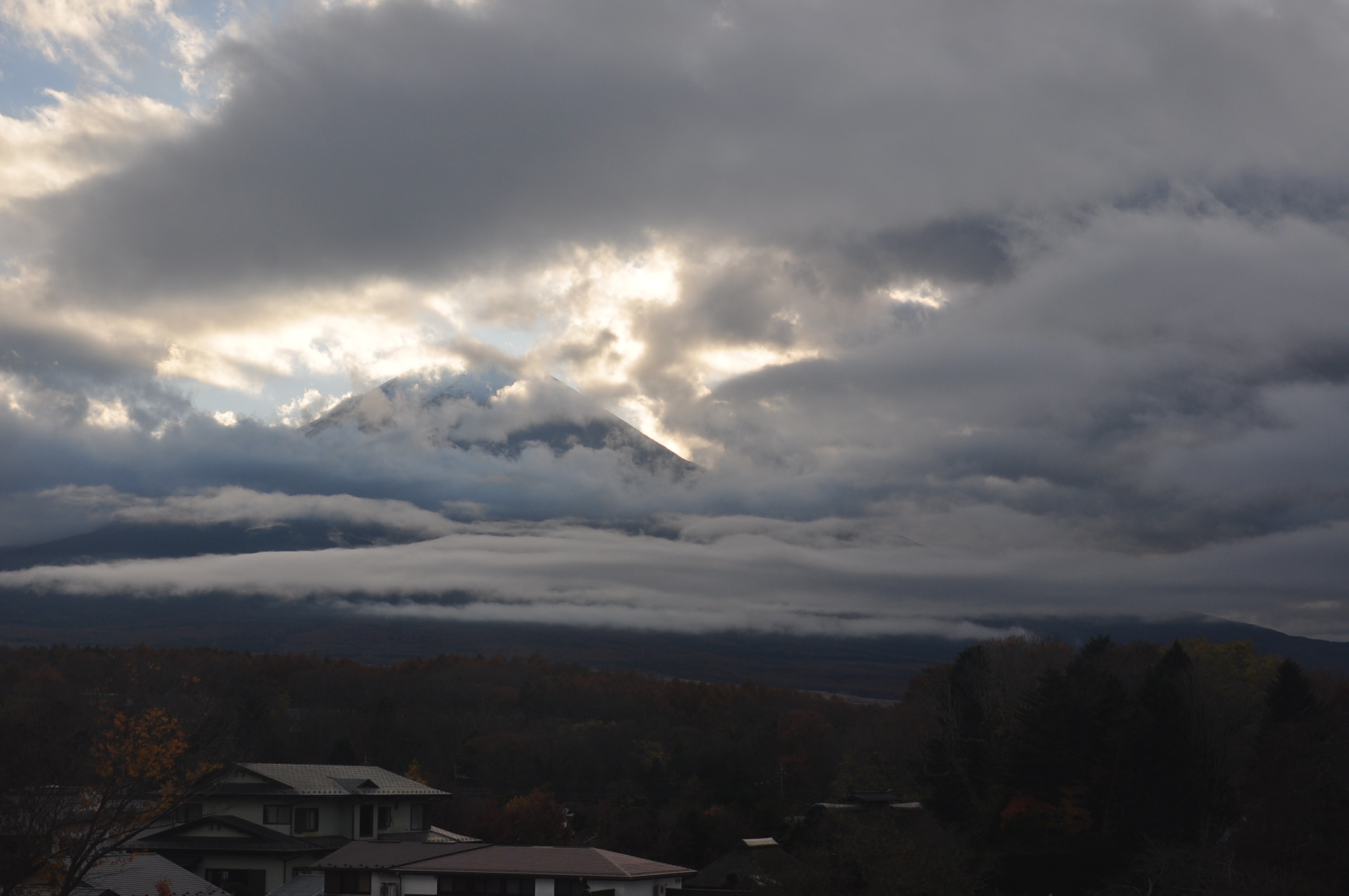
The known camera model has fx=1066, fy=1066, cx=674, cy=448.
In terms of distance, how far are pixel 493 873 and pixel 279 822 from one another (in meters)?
19.3

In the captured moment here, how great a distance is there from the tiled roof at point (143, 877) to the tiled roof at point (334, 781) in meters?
8.92

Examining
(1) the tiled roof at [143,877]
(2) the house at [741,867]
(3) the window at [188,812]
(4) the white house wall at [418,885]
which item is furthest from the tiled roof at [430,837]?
(2) the house at [741,867]

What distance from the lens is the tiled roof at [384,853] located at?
51.5m

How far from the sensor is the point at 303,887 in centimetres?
5338

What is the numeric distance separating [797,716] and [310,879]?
7715 cm

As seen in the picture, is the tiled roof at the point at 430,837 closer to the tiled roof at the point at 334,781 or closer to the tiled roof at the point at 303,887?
the tiled roof at the point at 334,781

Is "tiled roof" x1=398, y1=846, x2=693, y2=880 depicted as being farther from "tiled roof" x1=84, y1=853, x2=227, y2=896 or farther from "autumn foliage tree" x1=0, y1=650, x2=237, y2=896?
"autumn foliage tree" x1=0, y1=650, x2=237, y2=896

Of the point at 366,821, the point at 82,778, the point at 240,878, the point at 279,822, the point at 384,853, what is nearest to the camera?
the point at 82,778

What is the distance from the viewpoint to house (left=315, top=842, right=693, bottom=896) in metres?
48.5

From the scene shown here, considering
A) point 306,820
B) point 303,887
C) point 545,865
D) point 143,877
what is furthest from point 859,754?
point 143,877

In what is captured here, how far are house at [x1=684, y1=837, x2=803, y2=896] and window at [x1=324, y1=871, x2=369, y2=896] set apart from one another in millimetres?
16447

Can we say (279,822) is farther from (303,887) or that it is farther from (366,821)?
(303,887)

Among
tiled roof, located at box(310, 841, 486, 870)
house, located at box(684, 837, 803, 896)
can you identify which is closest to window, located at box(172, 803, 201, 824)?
tiled roof, located at box(310, 841, 486, 870)

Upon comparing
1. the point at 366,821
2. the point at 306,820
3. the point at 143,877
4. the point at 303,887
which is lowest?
the point at 303,887
